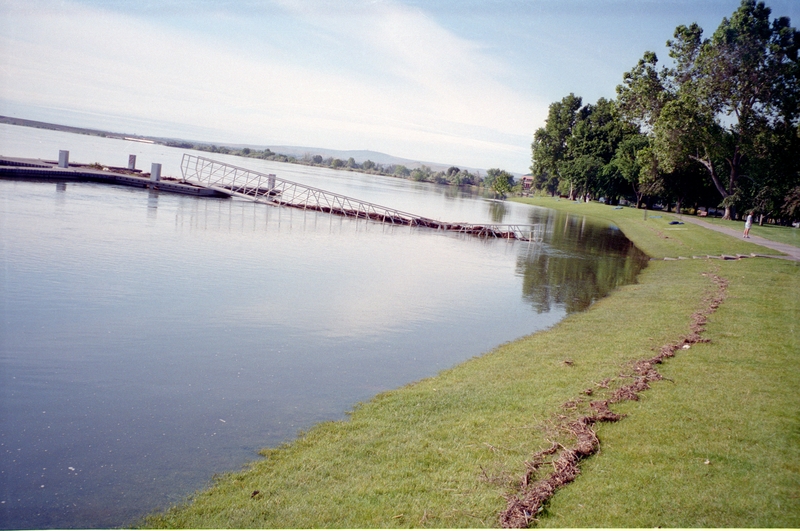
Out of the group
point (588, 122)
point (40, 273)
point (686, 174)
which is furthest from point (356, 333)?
point (588, 122)

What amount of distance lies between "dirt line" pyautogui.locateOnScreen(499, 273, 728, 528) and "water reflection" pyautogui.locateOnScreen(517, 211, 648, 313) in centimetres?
802

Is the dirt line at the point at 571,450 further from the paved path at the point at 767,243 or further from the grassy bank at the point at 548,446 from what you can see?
the paved path at the point at 767,243

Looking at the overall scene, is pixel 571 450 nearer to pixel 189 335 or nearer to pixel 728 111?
pixel 189 335

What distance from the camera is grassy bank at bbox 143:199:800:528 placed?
5.75 m

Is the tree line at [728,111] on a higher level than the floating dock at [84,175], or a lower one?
higher

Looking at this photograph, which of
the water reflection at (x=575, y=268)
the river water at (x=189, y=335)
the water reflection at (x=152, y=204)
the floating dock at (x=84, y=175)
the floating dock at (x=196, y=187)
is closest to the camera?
the river water at (x=189, y=335)

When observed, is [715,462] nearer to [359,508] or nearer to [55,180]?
[359,508]

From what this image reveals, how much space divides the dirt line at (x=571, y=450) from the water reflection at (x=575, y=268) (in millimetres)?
8019

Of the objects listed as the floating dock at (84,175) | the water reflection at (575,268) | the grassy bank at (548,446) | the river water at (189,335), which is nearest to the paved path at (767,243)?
the water reflection at (575,268)

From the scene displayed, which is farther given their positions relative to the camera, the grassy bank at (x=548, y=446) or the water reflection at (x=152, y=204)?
the water reflection at (x=152, y=204)

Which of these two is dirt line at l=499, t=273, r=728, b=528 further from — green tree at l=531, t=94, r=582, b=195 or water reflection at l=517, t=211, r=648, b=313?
green tree at l=531, t=94, r=582, b=195

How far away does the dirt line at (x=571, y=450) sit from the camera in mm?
5750

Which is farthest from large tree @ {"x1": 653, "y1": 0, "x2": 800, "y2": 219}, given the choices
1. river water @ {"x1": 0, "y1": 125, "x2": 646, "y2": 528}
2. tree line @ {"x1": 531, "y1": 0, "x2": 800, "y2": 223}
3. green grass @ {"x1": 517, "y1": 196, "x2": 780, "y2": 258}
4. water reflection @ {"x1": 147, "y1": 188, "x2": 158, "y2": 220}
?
water reflection @ {"x1": 147, "y1": 188, "x2": 158, "y2": 220}

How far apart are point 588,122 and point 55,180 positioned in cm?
7839
